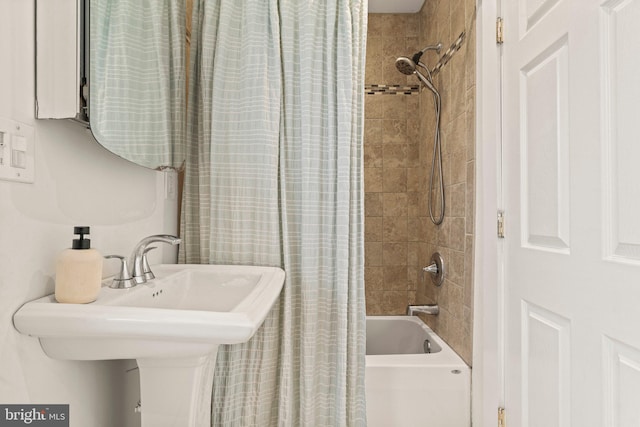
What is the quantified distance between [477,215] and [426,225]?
92 centimetres

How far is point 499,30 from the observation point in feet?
4.99

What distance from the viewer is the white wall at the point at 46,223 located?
0.81 m

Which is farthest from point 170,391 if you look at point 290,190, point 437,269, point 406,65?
point 406,65

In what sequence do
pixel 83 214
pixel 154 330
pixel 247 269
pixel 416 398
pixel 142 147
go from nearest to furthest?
pixel 154 330 → pixel 83 214 → pixel 142 147 → pixel 247 269 → pixel 416 398

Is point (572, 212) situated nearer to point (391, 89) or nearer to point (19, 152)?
point (19, 152)

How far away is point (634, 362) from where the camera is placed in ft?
2.83

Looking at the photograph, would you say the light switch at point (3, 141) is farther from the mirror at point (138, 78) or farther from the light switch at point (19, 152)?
the mirror at point (138, 78)

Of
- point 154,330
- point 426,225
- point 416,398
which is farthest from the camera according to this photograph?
point 426,225

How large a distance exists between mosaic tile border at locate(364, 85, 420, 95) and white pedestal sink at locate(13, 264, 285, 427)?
6.21 feet

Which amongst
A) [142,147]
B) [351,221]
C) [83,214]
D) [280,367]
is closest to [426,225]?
[351,221]

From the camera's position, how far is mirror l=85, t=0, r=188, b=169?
3.47ft

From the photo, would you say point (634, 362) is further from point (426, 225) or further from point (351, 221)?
point (426, 225)

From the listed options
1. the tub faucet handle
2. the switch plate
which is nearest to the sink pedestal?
the switch plate

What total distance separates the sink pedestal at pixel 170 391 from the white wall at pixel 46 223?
171 mm
